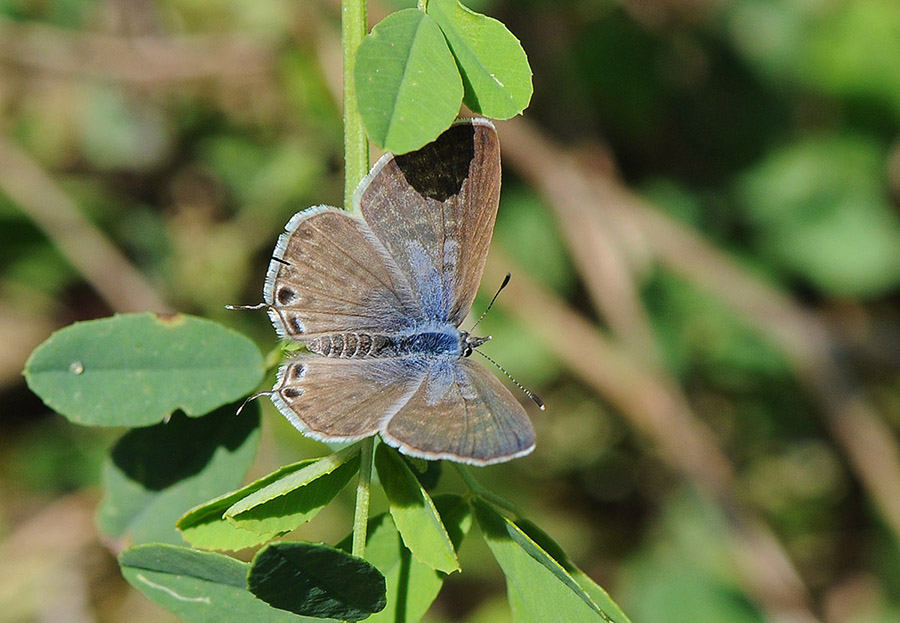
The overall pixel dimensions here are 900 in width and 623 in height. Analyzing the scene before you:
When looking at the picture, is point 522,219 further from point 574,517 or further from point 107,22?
point 107,22

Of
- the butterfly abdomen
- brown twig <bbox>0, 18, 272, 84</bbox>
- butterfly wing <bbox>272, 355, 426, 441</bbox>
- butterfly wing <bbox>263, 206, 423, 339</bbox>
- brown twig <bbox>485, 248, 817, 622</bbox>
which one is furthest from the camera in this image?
brown twig <bbox>0, 18, 272, 84</bbox>

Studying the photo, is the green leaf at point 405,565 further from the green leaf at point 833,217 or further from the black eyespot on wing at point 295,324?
the green leaf at point 833,217

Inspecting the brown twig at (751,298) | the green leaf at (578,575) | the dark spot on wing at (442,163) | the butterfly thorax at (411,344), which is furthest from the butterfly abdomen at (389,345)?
the brown twig at (751,298)

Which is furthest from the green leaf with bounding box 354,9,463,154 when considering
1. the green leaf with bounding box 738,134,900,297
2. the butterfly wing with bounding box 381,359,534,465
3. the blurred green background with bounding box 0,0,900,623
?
the green leaf with bounding box 738,134,900,297

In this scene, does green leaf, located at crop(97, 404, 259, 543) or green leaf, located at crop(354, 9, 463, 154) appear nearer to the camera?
green leaf, located at crop(354, 9, 463, 154)

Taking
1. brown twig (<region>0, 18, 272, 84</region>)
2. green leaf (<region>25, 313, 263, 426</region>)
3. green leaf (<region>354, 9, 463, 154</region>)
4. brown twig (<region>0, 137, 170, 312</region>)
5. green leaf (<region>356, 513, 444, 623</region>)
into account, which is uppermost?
green leaf (<region>354, 9, 463, 154</region>)

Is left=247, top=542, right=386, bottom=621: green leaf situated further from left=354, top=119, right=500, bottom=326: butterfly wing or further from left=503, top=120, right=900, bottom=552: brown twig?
left=503, top=120, right=900, bottom=552: brown twig

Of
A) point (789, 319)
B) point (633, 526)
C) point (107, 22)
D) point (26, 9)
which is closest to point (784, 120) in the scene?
point (789, 319)
